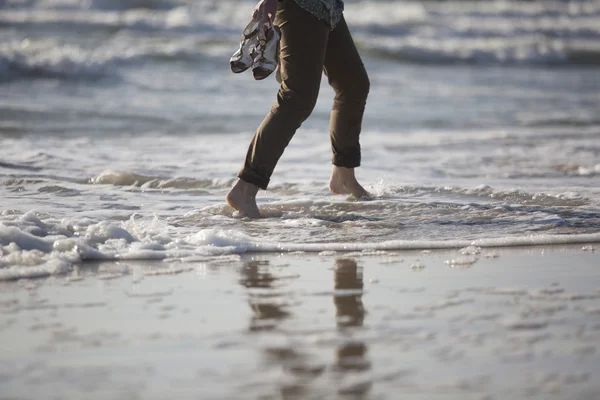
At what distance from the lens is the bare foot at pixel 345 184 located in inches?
173

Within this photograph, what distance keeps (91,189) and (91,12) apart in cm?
2452

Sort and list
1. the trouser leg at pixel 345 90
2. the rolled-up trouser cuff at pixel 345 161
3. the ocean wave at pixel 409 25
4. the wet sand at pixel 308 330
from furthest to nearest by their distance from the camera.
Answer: the ocean wave at pixel 409 25, the rolled-up trouser cuff at pixel 345 161, the trouser leg at pixel 345 90, the wet sand at pixel 308 330

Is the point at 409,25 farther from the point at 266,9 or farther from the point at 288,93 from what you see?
the point at 266,9

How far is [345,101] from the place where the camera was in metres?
4.25

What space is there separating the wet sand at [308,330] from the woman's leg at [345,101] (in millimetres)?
1308

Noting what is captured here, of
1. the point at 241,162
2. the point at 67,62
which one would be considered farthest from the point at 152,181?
the point at 67,62

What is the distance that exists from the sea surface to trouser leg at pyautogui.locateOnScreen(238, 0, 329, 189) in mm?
268

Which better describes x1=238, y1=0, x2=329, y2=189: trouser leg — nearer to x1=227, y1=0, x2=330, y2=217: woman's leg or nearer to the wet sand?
x1=227, y1=0, x2=330, y2=217: woman's leg

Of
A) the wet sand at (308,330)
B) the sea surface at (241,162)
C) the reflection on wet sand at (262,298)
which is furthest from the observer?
the sea surface at (241,162)

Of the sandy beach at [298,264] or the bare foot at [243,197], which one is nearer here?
the sandy beach at [298,264]

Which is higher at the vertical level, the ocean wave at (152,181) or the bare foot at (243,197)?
the ocean wave at (152,181)

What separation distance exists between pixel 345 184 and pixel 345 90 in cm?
49

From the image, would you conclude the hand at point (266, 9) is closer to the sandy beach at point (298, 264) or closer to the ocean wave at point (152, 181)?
the sandy beach at point (298, 264)

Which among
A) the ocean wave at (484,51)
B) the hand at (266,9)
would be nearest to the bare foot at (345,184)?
the hand at (266,9)
